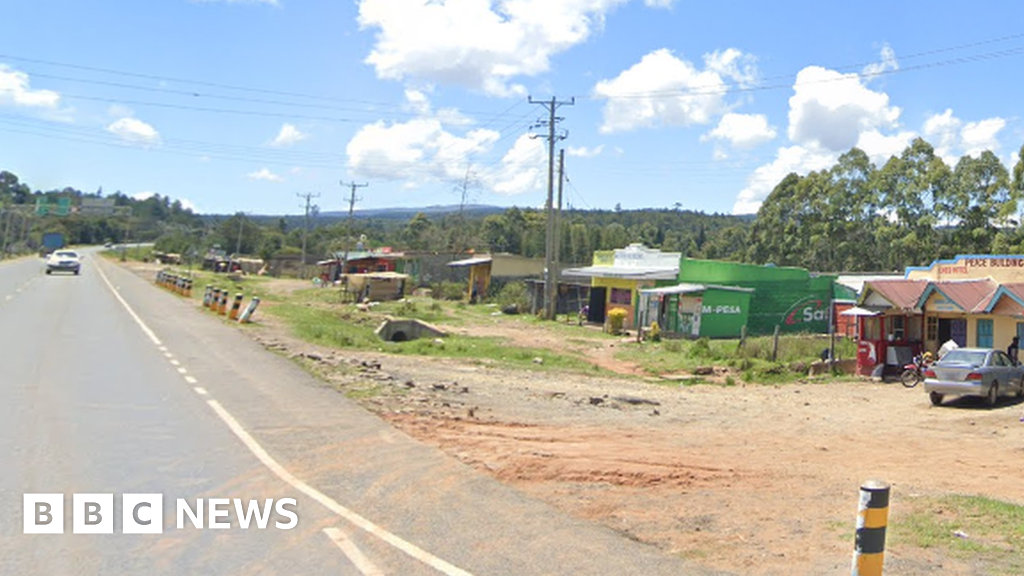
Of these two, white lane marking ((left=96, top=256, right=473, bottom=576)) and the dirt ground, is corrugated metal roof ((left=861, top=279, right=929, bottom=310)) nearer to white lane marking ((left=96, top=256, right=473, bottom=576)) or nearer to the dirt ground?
the dirt ground

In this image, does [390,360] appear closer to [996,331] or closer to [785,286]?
[996,331]

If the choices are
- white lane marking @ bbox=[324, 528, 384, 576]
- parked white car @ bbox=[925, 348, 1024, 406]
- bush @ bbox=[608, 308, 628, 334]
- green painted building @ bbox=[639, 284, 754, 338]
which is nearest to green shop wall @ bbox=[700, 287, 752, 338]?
green painted building @ bbox=[639, 284, 754, 338]

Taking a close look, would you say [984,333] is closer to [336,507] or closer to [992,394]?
[992,394]

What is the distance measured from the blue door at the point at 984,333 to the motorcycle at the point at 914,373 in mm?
2071

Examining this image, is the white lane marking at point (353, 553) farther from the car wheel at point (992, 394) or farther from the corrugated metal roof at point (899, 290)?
the corrugated metal roof at point (899, 290)

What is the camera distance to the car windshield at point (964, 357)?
21.1 meters

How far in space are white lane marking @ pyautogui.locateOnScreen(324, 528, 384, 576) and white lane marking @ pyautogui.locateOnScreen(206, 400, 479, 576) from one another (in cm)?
27

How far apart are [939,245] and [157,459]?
56.1 metres

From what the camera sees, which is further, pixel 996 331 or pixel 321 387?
pixel 996 331

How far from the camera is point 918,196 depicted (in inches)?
2250

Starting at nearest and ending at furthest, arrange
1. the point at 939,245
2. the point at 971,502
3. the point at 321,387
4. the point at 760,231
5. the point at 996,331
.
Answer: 1. the point at 971,502
2. the point at 321,387
3. the point at 996,331
4. the point at 939,245
5. the point at 760,231

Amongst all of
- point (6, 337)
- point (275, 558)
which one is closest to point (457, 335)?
point (6, 337)

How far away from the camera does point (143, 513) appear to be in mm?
7852

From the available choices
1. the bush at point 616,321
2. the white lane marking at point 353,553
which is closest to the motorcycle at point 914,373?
the bush at point 616,321
